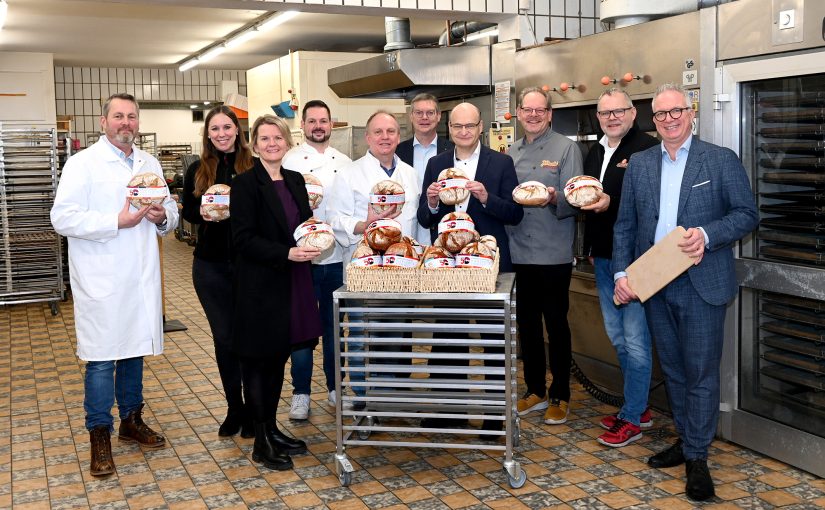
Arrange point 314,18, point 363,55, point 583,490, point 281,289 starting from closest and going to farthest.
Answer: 1. point 583,490
2. point 281,289
3. point 314,18
4. point 363,55

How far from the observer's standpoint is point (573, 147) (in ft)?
13.3

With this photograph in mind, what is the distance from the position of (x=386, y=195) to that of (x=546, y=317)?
1.14 m

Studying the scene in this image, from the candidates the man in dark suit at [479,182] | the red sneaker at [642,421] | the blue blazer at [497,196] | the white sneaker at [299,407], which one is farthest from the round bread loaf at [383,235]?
the red sneaker at [642,421]

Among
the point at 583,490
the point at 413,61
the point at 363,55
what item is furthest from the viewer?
the point at 363,55

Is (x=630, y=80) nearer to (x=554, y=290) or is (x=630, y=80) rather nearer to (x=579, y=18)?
(x=554, y=290)

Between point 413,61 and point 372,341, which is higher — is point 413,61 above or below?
above

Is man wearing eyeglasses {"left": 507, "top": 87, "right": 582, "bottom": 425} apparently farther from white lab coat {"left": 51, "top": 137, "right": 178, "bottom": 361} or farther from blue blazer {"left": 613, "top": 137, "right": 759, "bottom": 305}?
white lab coat {"left": 51, "top": 137, "right": 178, "bottom": 361}

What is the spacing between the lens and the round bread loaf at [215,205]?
3.68m

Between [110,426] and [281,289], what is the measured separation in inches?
40.6

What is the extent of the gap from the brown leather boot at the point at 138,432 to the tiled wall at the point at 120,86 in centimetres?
1137

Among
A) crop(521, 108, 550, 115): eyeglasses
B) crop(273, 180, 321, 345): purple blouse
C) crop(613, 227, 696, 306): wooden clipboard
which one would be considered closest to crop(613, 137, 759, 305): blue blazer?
crop(613, 227, 696, 306): wooden clipboard

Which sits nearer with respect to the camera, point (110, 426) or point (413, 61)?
point (110, 426)

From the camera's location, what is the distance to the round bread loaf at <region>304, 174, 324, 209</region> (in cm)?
396

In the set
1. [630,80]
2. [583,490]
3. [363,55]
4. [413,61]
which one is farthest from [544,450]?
[363,55]
